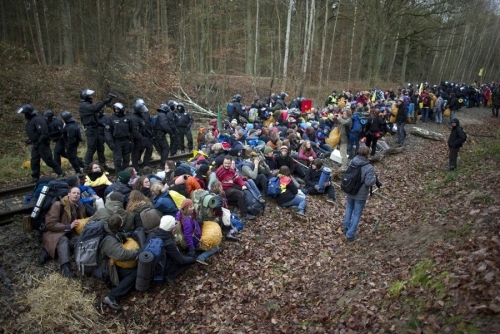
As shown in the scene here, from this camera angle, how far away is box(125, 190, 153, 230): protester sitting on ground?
601 cm

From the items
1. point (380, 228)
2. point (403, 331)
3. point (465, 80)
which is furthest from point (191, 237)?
point (465, 80)

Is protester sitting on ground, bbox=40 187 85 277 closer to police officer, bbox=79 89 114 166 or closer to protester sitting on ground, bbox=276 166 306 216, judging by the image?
police officer, bbox=79 89 114 166

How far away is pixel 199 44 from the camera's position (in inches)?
1066

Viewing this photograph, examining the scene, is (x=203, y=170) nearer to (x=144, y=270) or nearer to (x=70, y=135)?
(x=144, y=270)

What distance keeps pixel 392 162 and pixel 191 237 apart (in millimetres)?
9655

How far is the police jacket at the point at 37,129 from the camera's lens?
28.6 ft

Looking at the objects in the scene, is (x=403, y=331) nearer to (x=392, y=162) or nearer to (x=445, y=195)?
(x=445, y=195)

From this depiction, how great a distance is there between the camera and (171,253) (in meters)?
5.76

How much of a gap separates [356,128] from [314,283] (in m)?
7.50

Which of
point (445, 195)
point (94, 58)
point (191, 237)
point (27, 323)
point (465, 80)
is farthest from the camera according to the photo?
point (465, 80)

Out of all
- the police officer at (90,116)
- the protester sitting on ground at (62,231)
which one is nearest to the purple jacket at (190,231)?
the protester sitting on ground at (62,231)

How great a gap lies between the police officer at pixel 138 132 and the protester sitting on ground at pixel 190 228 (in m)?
4.33

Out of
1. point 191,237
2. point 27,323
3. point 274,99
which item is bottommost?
point 27,323

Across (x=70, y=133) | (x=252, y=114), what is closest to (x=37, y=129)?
(x=70, y=133)
